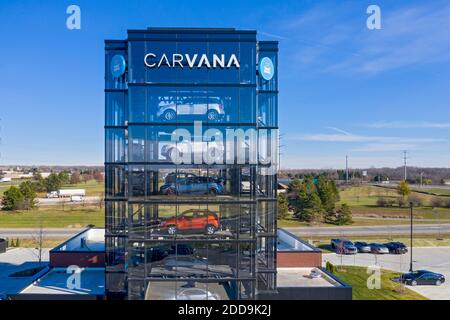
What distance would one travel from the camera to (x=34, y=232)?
3183 centimetres

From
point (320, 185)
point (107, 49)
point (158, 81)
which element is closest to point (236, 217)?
point (158, 81)

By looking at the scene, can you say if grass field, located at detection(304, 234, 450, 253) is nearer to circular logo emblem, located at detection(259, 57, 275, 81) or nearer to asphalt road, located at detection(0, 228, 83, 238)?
circular logo emblem, located at detection(259, 57, 275, 81)

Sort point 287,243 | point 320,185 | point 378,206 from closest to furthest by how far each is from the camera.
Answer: point 287,243
point 320,185
point 378,206

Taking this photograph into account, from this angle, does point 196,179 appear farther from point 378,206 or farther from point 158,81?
point 378,206

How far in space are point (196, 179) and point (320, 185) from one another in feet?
105

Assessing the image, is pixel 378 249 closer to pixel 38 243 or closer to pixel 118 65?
pixel 118 65

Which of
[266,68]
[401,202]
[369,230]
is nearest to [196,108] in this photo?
[266,68]

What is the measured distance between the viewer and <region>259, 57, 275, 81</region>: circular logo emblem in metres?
11.3

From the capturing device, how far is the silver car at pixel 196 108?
404 inches

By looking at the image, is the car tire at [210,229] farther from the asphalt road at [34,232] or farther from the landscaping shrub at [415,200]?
the landscaping shrub at [415,200]

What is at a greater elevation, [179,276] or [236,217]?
[236,217]

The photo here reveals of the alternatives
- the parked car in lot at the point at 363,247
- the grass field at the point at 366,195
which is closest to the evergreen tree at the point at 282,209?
the parked car in lot at the point at 363,247

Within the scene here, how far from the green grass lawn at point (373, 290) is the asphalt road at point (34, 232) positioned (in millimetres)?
23579
